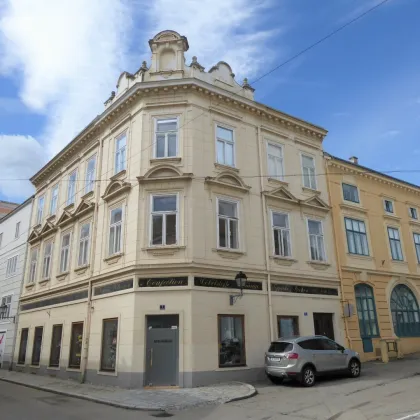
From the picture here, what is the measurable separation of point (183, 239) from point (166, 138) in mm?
4660

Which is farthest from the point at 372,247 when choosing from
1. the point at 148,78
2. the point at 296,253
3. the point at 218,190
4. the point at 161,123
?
the point at 148,78

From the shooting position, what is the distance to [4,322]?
1023 inches

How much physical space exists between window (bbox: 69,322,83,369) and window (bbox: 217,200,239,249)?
763 cm

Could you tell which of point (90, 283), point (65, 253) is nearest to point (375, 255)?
point (90, 283)

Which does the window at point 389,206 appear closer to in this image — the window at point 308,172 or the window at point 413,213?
the window at point 413,213

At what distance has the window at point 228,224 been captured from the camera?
55.0 ft

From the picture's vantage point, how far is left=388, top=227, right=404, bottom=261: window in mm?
23891

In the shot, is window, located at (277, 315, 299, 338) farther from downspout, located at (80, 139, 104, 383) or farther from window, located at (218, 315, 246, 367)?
downspout, located at (80, 139, 104, 383)

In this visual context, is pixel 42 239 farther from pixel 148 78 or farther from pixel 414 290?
pixel 414 290

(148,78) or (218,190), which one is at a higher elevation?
(148,78)

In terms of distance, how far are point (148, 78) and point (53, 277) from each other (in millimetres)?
11538

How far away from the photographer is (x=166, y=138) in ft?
57.4

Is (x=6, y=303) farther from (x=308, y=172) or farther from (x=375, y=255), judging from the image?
(x=375, y=255)

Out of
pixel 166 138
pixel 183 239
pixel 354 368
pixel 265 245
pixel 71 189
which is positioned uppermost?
pixel 166 138
